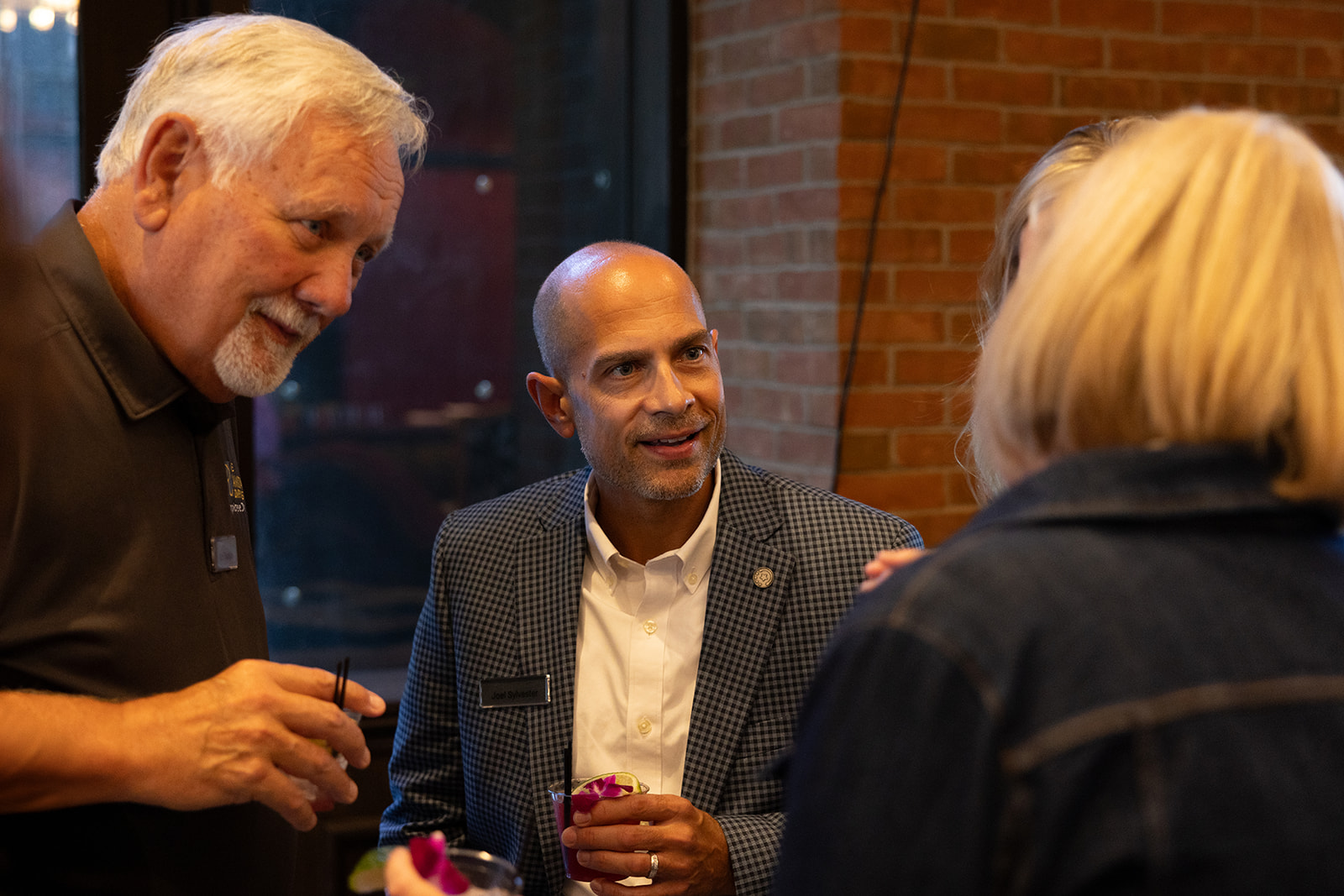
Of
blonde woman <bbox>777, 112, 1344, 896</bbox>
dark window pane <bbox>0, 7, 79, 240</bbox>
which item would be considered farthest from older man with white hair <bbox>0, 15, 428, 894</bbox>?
dark window pane <bbox>0, 7, 79, 240</bbox>

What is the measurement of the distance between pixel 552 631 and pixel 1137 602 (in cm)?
129

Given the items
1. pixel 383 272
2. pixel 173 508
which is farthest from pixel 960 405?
pixel 173 508

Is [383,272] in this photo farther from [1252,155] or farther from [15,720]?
[1252,155]

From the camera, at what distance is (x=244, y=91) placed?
1.53 meters

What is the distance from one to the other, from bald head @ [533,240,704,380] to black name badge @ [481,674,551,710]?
54 cm

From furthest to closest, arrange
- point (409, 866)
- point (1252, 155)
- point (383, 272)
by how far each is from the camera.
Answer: point (383, 272), point (409, 866), point (1252, 155)

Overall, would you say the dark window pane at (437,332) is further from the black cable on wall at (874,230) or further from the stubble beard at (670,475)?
the stubble beard at (670,475)

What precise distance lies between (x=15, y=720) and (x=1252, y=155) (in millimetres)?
1275

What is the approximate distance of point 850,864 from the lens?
76cm

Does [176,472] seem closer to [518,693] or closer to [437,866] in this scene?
[518,693]

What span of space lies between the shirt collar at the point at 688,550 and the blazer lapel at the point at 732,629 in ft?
0.08

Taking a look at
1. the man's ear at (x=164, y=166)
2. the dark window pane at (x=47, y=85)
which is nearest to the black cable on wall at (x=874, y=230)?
the man's ear at (x=164, y=166)

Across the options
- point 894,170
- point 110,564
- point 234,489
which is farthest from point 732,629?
point 894,170

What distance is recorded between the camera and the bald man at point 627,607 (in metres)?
1.84
